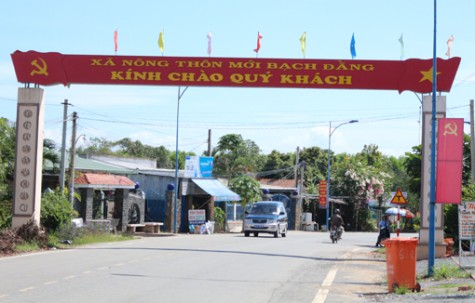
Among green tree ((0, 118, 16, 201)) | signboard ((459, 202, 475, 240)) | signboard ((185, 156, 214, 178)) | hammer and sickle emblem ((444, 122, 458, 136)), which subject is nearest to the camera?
hammer and sickle emblem ((444, 122, 458, 136))

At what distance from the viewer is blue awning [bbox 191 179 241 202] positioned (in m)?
48.7

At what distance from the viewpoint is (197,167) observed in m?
49.5

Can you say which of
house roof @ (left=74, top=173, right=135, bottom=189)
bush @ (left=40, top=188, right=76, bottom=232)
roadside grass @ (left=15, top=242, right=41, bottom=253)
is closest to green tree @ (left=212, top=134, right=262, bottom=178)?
house roof @ (left=74, top=173, right=135, bottom=189)

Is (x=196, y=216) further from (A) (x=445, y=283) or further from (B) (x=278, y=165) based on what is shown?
(B) (x=278, y=165)

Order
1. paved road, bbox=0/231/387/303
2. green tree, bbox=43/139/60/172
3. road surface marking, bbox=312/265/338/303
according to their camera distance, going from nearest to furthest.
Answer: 1. paved road, bbox=0/231/387/303
2. road surface marking, bbox=312/265/338/303
3. green tree, bbox=43/139/60/172

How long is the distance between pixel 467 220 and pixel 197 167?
29.5m

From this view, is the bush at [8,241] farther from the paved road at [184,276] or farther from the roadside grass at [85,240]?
the roadside grass at [85,240]

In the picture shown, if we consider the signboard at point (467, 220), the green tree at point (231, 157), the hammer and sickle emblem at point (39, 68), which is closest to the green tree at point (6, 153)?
the hammer and sickle emblem at point (39, 68)

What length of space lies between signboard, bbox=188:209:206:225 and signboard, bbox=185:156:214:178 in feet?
9.77

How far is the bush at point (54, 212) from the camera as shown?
89.4 ft

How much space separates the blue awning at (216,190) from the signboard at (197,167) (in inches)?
16.3

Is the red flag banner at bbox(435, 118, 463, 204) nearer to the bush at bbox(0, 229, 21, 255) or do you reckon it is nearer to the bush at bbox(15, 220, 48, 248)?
the bush at bbox(0, 229, 21, 255)

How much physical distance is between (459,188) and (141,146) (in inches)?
3159

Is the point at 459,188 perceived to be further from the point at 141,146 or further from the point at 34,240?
the point at 141,146
